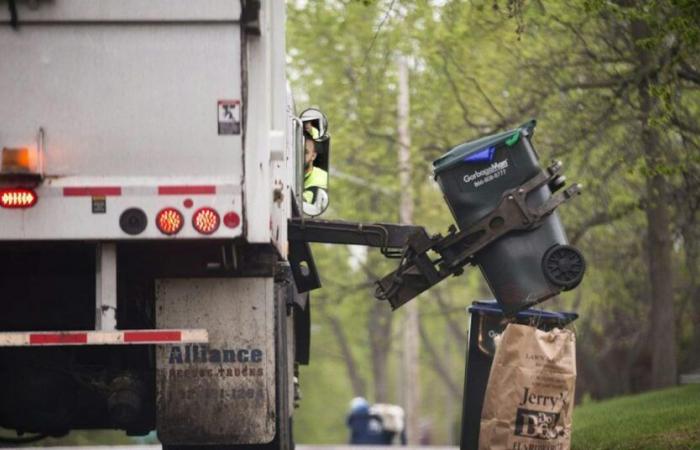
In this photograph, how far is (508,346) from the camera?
1027 centimetres

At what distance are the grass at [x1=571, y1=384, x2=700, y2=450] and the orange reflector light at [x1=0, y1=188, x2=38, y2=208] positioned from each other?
4.97 metres

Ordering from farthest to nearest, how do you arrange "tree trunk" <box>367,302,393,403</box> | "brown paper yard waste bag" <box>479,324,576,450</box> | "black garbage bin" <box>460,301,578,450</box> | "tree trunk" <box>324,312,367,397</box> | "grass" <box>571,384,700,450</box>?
"tree trunk" <box>324,312,367,397</box>, "tree trunk" <box>367,302,393,403</box>, "grass" <box>571,384,700,450</box>, "black garbage bin" <box>460,301,578,450</box>, "brown paper yard waste bag" <box>479,324,576,450</box>

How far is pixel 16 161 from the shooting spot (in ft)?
26.5

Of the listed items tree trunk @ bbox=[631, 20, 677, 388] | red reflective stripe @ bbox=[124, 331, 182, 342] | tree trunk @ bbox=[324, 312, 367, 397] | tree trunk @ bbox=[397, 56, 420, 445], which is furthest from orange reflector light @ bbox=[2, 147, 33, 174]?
tree trunk @ bbox=[324, 312, 367, 397]

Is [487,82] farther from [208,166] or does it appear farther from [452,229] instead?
[208,166]

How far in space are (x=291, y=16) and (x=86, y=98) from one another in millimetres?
19002

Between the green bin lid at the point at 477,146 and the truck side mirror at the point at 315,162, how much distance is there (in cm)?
141

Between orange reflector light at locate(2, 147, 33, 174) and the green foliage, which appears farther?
the green foliage

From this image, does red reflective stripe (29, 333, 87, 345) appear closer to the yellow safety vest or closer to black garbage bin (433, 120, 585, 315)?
black garbage bin (433, 120, 585, 315)

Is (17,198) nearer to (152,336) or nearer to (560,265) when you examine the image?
(152,336)

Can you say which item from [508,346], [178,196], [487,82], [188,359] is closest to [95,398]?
[188,359]

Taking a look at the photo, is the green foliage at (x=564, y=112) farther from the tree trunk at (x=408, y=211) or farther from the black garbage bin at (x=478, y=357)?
the black garbage bin at (x=478, y=357)

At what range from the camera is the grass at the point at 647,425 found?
11875mm

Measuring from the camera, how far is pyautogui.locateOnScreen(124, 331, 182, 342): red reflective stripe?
27.2 feet
